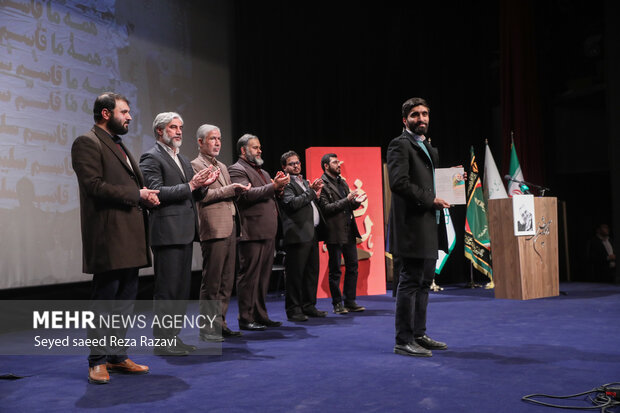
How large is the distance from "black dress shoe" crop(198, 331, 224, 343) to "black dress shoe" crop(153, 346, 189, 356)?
427mm

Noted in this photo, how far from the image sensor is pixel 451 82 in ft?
28.7

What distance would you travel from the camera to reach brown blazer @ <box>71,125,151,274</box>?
8.68 feet

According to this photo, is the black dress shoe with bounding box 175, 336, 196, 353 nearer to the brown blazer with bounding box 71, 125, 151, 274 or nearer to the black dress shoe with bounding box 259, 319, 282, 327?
the brown blazer with bounding box 71, 125, 151, 274

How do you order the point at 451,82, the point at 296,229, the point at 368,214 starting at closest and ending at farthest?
the point at 296,229
the point at 368,214
the point at 451,82

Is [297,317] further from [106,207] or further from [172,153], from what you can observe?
[106,207]

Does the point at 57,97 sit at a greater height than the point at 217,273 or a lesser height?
greater

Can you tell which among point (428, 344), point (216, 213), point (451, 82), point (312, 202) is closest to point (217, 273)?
point (216, 213)

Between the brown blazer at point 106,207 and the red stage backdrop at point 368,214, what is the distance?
13.3 feet

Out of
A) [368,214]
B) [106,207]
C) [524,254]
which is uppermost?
[368,214]

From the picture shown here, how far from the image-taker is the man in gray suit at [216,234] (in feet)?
12.3

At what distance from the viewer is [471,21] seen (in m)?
8.84

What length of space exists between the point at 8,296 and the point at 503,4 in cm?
761

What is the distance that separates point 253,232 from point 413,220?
1387 millimetres

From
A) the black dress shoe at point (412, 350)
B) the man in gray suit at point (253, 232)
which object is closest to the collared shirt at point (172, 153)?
the man in gray suit at point (253, 232)
